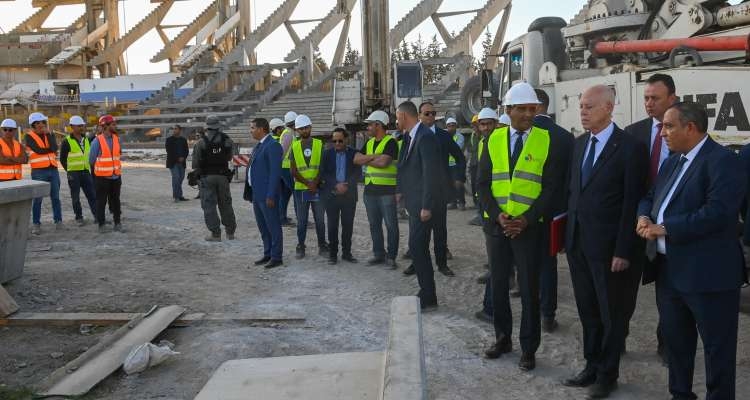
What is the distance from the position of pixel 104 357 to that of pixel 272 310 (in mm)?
1670

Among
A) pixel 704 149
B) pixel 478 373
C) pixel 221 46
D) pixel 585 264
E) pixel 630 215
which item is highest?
pixel 221 46

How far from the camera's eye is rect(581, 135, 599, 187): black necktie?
4.25 metres

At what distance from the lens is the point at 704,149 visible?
3.69 m

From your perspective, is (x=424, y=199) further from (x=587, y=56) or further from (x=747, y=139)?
(x=587, y=56)

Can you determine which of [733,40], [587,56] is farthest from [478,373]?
[587,56]

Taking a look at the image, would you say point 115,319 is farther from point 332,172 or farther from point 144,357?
point 332,172

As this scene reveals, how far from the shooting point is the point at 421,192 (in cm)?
655

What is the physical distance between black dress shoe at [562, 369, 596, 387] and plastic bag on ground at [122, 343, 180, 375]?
288 centimetres

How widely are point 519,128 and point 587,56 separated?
6.66 meters

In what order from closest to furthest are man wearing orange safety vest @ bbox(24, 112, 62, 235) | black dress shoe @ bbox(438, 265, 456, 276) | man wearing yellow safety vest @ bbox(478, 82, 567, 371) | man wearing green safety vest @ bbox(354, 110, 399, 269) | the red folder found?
1. the red folder
2. man wearing yellow safety vest @ bbox(478, 82, 567, 371)
3. black dress shoe @ bbox(438, 265, 456, 276)
4. man wearing green safety vest @ bbox(354, 110, 399, 269)
5. man wearing orange safety vest @ bbox(24, 112, 62, 235)

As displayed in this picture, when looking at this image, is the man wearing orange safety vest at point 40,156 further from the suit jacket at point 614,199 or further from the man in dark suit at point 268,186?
the suit jacket at point 614,199

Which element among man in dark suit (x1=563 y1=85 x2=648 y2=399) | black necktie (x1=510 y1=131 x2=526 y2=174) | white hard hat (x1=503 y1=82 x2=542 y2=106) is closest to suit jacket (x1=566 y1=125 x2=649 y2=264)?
man in dark suit (x1=563 y1=85 x2=648 y2=399)

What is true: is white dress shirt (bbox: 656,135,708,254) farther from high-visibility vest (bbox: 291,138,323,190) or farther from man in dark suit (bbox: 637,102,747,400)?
high-visibility vest (bbox: 291,138,323,190)

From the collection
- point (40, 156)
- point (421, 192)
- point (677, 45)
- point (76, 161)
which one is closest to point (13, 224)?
point (40, 156)
